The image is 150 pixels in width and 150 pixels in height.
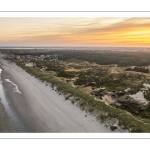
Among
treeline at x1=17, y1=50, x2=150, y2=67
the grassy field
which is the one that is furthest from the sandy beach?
treeline at x1=17, y1=50, x2=150, y2=67

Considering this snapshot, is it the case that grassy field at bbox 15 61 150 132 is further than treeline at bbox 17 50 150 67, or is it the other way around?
treeline at bbox 17 50 150 67

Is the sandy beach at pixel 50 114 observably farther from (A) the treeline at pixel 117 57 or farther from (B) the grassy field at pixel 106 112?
(A) the treeline at pixel 117 57

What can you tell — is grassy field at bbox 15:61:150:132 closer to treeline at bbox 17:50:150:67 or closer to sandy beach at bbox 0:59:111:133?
sandy beach at bbox 0:59:111:133

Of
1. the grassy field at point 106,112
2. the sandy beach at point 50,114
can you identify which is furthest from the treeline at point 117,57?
the sandy beach at point 50,114

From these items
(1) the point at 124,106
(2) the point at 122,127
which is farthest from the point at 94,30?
(2) the point at 122,127

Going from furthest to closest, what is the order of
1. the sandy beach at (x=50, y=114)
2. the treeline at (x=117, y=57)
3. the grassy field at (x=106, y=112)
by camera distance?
the treeline at (x=117, y=57) < the sandy beach at (x=50, y=114) < the grassy field at (x=106, y=112)

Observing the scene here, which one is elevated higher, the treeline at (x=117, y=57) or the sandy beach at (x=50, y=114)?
the treeline at (x=117, y=57)

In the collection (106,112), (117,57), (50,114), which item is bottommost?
(50,114)

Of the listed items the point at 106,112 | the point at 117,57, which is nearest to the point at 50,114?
the point at 106,112

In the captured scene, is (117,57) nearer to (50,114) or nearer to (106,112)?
(106,112)

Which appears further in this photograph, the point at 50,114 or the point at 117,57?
the point at 117,57

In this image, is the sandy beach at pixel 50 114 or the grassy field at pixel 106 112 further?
the sandy beach at pixel 50 114
